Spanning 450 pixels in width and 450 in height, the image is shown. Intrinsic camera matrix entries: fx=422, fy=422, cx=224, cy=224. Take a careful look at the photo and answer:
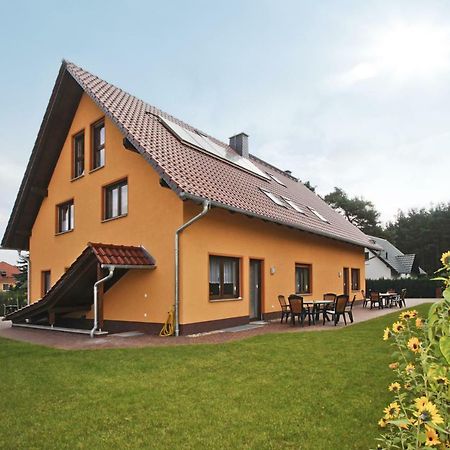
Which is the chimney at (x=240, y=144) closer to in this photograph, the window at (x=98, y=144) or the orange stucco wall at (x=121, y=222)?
the window at (x=98, y=144)

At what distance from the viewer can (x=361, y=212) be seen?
51.9m

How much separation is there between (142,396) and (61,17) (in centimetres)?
1154

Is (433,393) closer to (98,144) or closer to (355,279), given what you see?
(98,144)

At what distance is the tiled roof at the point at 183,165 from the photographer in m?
10.4

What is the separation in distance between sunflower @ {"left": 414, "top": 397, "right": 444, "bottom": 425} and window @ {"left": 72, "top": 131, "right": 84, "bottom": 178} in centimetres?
1409

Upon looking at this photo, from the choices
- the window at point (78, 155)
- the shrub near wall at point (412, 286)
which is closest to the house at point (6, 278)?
the shrub near wall at point (412, 286)

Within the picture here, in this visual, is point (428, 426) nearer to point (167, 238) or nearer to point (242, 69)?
point (167, 238)

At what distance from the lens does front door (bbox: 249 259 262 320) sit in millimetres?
13281

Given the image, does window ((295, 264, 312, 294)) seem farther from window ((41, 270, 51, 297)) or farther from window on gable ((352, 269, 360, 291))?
window ((41, 270, 51, 297))

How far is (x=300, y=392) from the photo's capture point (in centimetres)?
517

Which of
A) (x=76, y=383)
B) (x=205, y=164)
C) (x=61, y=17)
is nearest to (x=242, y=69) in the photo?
(x=205, y=164)

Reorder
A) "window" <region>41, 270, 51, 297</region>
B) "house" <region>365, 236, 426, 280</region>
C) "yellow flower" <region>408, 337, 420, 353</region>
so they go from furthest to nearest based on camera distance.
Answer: "house" <region>365, 236, 426, 280</region>, "window" <region>41, 270, 51, 297</region>, "yellow flower" <region>408, 337, 420, 353</region>

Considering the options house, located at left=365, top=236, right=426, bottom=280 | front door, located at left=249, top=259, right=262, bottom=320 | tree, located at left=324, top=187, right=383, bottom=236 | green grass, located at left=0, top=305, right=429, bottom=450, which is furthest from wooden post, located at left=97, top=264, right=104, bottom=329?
tree, located at left=324, top=187, right=383, bottom=236

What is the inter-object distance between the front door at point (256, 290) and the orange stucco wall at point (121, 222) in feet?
11.7
